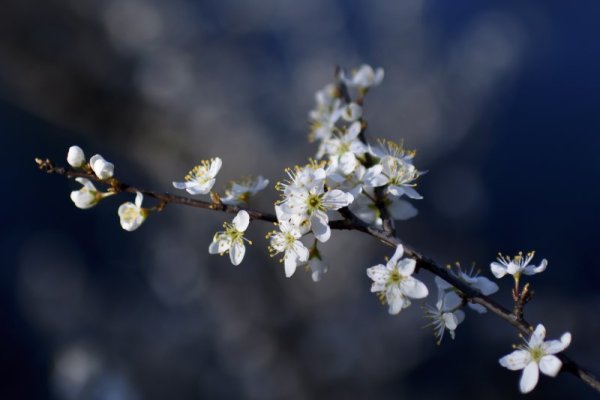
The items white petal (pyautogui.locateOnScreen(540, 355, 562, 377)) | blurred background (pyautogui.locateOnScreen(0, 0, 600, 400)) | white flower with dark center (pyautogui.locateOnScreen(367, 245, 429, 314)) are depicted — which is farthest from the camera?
blurred background (pyautogui.locateOnScreen(0, 0, 600, 400))

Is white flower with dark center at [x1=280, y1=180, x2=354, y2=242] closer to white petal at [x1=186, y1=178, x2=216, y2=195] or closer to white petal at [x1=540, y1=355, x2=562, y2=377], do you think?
white petal at [x1=186, y1=178, x2=216, y2=195]

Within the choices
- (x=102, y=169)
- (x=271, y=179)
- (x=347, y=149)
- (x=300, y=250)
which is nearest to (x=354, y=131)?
(x=347, y=149)

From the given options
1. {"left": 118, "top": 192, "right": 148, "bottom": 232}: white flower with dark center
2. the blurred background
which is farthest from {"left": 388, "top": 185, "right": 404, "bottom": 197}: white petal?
the blurred background

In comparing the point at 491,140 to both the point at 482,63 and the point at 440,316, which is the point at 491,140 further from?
the point at 440,316

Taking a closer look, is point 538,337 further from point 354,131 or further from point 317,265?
point 354,131

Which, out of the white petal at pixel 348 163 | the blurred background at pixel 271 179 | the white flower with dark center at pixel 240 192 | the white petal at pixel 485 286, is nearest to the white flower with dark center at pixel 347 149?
the white petal at pixel 348 163

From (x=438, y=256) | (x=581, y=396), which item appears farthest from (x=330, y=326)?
(x=581, y=396)

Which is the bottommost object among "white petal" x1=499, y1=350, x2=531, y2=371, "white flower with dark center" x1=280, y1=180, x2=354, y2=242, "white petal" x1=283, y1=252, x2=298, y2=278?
"white petal" x1=499, y1=350, x2=531, y2=371

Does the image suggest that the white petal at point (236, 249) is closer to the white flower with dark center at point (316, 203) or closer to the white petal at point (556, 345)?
the white flower with dark center at point (316, 203)
